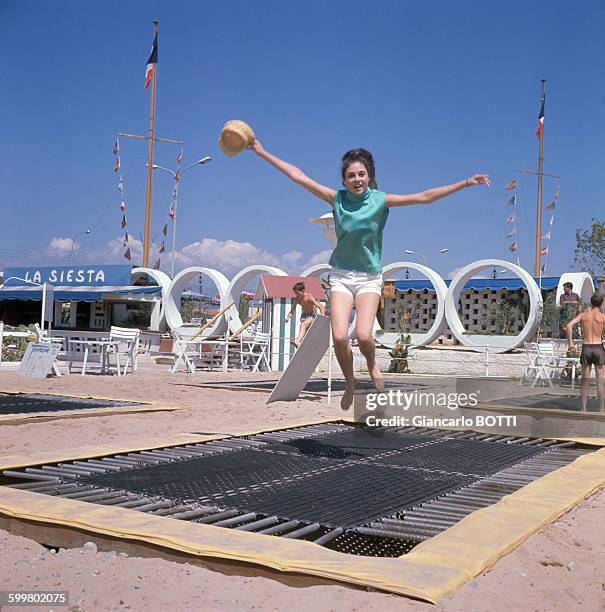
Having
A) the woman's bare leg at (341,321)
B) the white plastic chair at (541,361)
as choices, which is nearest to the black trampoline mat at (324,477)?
the woman's bare leg at (341,321)

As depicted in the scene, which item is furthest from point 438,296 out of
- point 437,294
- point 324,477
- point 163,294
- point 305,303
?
point 324,477

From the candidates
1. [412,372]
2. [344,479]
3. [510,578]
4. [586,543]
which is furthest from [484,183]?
[412,372]

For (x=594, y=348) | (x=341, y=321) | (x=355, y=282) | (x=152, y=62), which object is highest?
(x=152, y=62)

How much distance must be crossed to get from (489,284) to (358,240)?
21460 millimetres

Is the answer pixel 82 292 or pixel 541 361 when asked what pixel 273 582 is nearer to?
pixel 541 361

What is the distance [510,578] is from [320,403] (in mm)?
6875

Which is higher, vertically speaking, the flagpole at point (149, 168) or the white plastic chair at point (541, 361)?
the flagpole at point (149, 168)

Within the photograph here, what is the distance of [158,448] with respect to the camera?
4.91 metres

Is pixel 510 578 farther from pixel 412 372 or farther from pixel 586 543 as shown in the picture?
pixel 412 372

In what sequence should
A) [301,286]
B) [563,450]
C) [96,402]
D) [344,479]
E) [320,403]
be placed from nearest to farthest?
[344,479]
[563,450]
[96,402]
[320,403]
[301,286]

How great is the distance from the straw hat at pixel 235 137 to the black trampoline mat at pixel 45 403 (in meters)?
3.75

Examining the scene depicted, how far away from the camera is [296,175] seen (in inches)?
199

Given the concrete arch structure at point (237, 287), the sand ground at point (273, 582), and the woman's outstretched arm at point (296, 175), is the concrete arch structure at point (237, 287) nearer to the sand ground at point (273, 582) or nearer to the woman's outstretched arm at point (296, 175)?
the woman's outstretched arm at point (296, 175)

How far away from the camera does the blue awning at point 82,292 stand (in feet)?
82.5
